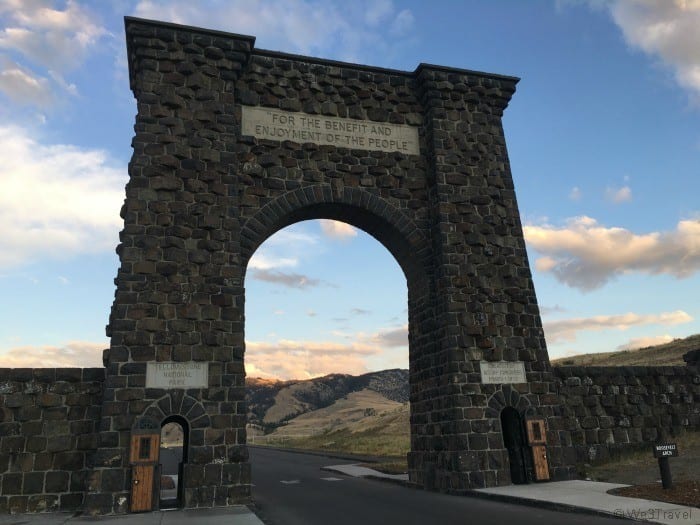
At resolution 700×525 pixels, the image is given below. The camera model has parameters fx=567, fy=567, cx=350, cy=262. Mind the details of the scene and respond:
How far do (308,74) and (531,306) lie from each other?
28.4 feet

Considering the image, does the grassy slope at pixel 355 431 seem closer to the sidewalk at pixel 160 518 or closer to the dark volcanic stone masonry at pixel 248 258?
the dark volcanic stone masonry at pixel 248 258

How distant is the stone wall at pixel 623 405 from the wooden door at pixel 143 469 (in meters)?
10.1

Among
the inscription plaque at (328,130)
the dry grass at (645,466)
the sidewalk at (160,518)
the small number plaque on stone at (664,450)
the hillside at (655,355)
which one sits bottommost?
the sidewalk at (160,518)

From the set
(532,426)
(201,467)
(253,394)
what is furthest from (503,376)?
(253,394)

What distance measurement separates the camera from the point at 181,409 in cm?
1191

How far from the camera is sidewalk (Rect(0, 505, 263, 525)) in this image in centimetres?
946

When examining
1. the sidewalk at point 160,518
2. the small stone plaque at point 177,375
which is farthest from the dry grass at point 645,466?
the small stone plaque at point 177,375

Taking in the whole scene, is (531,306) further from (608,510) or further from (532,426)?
(608,510)

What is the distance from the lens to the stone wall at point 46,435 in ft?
37.3

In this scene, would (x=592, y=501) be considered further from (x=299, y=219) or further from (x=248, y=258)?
(x=299, y=219)

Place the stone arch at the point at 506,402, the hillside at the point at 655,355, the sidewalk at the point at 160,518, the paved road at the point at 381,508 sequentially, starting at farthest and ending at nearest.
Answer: the hillside at the point at 655,355 < the stone arch at the point at 506,402 < the sidewalk at the point at 160,518 < the paved road at the point at 381,508

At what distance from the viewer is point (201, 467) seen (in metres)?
11.6

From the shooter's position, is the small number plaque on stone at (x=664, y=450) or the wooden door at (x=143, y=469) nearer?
the small number plaque on stone at (x=664, y=450)

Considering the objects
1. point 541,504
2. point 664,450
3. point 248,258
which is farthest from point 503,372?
point 248,258
